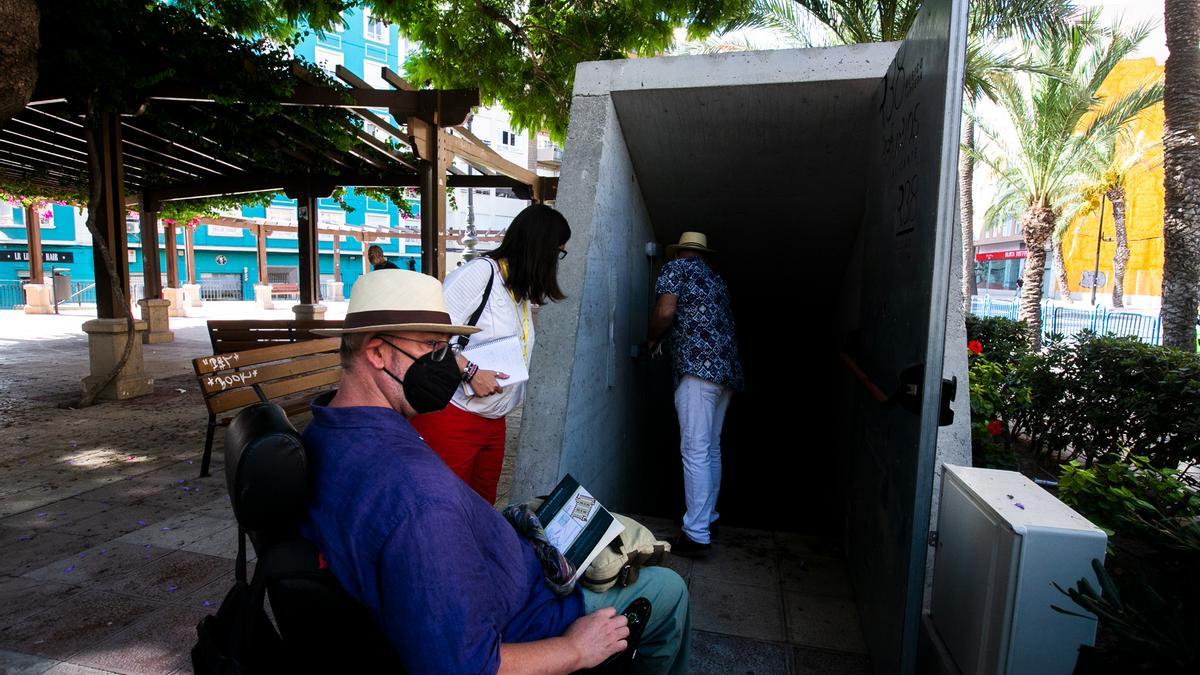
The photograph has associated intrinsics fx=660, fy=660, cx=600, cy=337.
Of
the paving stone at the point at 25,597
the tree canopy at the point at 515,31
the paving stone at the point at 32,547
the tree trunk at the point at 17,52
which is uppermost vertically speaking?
the tree canopy at the point at 515,31

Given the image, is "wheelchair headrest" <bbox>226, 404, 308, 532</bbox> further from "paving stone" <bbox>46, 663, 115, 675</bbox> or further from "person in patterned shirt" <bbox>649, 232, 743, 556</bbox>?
"person in patterned shirt" <bbox>649, 232, 743, 556</bbox>

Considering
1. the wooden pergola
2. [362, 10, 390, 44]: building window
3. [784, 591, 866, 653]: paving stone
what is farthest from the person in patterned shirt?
[362, 10, 390, 44]: building window

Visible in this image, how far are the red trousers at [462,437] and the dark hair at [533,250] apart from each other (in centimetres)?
59

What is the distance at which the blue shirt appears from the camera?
130 centimetres

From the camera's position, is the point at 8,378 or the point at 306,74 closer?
the point at 306,74

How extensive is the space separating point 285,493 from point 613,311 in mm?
2930

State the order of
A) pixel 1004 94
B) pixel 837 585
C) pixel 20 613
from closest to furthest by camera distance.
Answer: pixel 20 613, pixel 837 585, pixel 1004 94

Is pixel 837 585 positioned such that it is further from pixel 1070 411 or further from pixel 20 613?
pixel 20 613

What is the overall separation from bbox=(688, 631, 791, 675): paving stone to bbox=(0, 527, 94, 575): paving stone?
3.24m

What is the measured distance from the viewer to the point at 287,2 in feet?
24.5

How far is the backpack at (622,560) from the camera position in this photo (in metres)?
1.95

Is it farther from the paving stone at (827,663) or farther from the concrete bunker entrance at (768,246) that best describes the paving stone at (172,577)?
the concrete bunker entrance at (768,246)

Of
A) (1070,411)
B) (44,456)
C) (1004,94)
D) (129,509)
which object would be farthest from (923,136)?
(1004,94)

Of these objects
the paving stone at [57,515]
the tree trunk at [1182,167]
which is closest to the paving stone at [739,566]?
the paving stone at [57,515]
